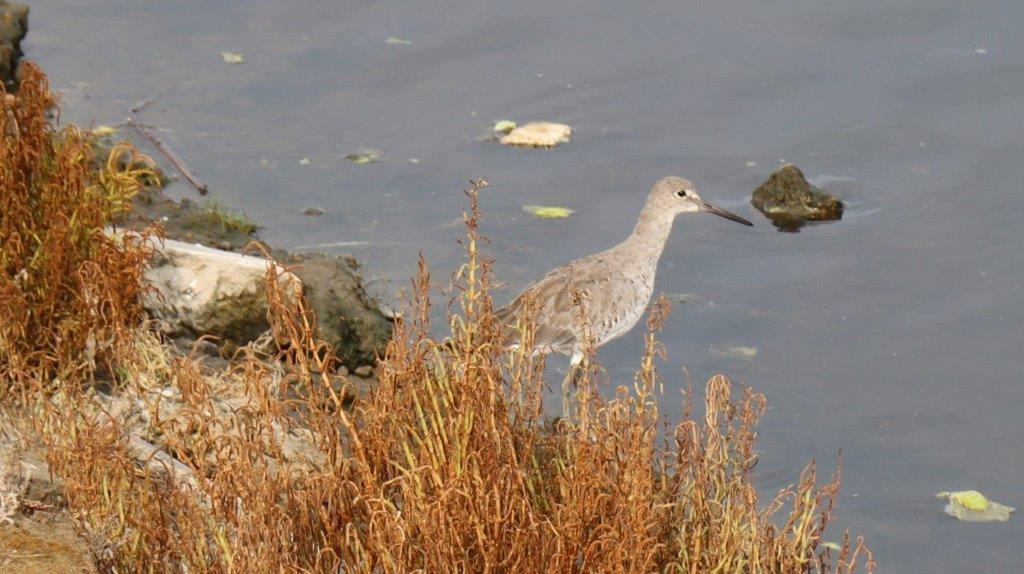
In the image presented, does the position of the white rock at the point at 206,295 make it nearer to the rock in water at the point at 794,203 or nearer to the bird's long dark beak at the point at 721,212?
the bird's long dark beak at the point at 721,212

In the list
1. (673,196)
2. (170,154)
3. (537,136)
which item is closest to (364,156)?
(537,136)

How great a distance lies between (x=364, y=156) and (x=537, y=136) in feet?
4.75

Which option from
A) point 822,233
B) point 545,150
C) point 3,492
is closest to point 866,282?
point 822,233

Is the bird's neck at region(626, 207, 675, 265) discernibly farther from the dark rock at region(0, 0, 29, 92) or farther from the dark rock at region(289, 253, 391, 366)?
the dark rock at region(0, 0, 29, 92)

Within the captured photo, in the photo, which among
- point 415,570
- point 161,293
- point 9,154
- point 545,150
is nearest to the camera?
point 415,570

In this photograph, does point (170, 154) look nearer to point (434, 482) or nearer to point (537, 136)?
point (537, 136)

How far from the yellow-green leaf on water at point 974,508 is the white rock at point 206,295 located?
3913 millimetres

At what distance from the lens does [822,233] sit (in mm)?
11031

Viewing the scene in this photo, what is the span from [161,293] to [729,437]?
360cm

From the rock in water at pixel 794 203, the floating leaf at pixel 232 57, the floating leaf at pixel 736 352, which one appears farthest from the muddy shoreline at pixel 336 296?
the floating leaf at pixel 232 57

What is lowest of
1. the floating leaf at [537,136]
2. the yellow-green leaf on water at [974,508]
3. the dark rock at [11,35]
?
the yellow-green leaf on water at [974,508]

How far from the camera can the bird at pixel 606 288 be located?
885cm

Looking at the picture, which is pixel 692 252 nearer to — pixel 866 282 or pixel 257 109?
pixel 866 282

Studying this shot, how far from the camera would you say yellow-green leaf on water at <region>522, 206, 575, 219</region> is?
440 inches
